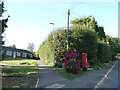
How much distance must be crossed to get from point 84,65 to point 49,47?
8284 millimetres

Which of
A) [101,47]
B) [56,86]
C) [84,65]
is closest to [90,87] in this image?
[56,86]

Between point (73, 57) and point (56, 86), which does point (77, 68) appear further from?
point (56, 86)

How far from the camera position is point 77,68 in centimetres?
2414

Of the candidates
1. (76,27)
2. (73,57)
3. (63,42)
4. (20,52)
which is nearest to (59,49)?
(63,42)

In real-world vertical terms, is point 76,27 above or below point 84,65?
above

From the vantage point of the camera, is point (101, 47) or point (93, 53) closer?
point (93, 53)

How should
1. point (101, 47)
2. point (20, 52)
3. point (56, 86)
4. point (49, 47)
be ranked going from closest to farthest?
point (56, 86) < point (49, 47) < point (101, 47) < point (20, 52)

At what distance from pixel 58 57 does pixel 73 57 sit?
8599 millimetres

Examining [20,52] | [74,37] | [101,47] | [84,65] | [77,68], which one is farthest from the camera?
[20,52]

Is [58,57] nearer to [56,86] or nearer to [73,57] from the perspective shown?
[73,57]

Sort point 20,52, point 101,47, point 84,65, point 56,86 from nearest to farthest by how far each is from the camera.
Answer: point 56,86, point 84,65, point 101,47, point 20,52

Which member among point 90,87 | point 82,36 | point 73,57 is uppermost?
point 82,36

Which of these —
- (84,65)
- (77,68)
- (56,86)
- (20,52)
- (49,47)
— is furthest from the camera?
(20,52)

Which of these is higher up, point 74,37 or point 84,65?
point 74,37
